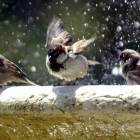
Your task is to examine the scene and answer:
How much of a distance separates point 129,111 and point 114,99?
0.12 meters

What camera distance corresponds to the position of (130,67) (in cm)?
432

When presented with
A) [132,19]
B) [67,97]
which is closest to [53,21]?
[67,97]

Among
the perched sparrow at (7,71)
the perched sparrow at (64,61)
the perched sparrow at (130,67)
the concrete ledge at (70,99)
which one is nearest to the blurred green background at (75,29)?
the perched sparrow at (130,67)

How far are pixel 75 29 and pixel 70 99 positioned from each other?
168 inches

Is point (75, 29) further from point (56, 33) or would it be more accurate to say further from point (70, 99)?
point (70, 99)

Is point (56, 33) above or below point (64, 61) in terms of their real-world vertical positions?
above

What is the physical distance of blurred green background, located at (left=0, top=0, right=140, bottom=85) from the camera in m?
6.57

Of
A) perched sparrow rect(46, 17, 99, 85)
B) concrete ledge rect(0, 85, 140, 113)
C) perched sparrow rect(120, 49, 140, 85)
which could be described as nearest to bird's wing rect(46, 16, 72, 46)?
perched sparrow rect(46, 17, 99, 85)

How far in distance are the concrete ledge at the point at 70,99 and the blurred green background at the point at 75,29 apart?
3482 millimetres

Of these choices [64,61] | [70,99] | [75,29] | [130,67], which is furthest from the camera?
[75,29]

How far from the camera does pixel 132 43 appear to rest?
22.6ft

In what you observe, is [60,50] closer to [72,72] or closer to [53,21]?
[72,72]

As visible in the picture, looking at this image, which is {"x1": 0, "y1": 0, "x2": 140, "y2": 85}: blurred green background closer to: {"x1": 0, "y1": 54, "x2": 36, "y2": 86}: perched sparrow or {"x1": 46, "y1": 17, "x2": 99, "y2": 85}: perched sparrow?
{"x1": 0, "y1": 54, "x2": 36, "y2": 86}: perched sparrow

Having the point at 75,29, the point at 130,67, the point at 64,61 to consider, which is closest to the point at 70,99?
the point at 64,61
